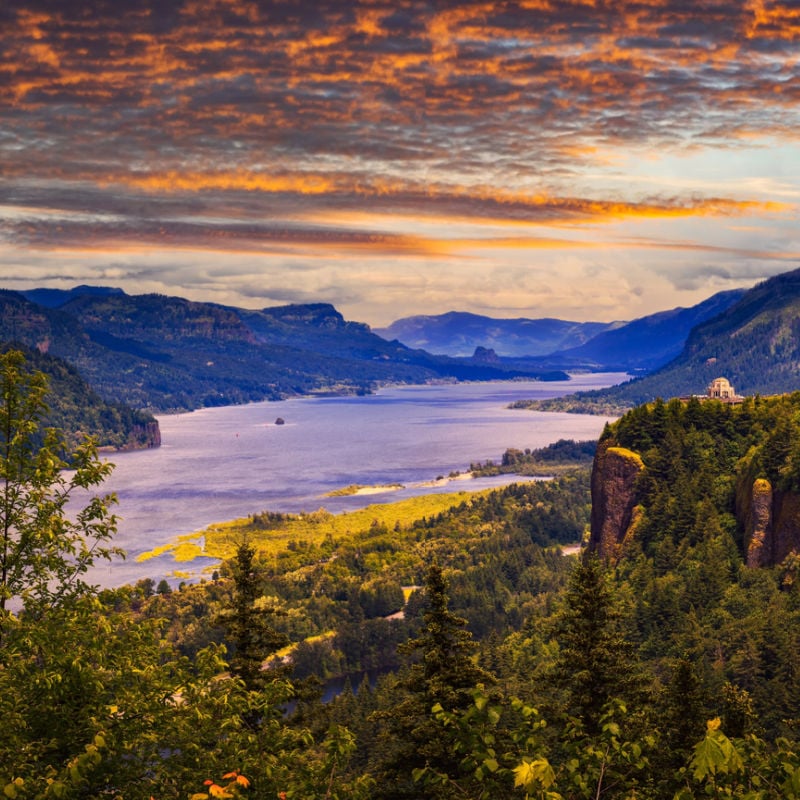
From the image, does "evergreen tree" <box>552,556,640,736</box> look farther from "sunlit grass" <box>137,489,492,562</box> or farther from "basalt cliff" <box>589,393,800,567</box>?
"sunlit grass" <box>137,489,492,562</box>

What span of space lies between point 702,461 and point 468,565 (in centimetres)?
5647

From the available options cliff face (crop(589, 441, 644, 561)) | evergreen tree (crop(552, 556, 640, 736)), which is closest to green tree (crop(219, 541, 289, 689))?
evergreen tree (crop(552, 556, 640, 736))

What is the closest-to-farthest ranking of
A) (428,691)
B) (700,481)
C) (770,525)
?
(428,691), (770,525), (700,481)

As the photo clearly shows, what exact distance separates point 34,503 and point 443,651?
1203 centimetres

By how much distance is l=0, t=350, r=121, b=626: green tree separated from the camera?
20938 mm

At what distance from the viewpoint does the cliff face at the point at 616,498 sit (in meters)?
105

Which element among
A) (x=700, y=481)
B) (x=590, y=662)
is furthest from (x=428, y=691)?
(x=700, y=481)

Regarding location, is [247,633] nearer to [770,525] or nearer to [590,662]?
[590,662]

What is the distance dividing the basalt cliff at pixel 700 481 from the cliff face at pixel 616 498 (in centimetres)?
12

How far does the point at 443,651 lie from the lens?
26234mm

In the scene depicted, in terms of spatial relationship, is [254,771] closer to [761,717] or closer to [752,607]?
[761,717]

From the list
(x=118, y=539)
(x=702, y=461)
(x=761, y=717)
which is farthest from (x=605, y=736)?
(x=118, y=539)

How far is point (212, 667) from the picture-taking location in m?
20.5

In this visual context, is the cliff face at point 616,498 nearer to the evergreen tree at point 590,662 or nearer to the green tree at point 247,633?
the evergreen tree at point 590,662
